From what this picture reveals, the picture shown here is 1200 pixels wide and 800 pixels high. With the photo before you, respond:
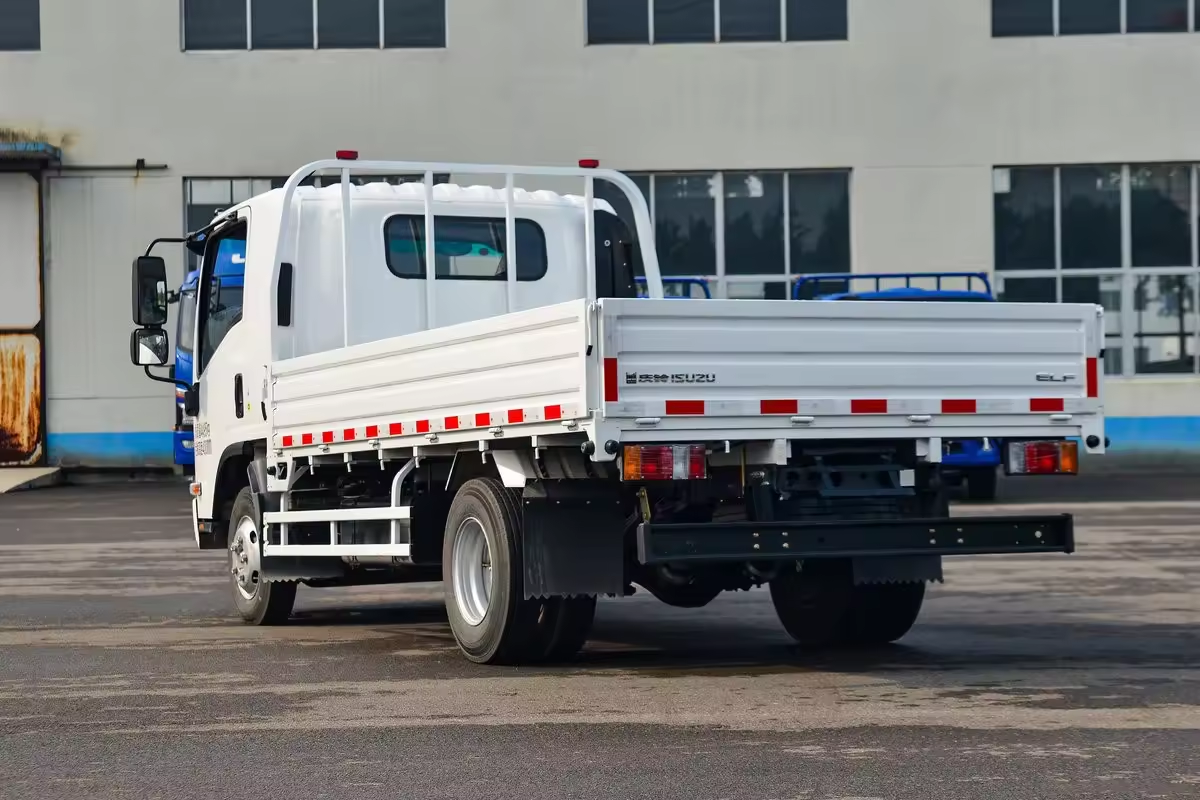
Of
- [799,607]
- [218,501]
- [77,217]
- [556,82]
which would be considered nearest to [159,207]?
[77,217]

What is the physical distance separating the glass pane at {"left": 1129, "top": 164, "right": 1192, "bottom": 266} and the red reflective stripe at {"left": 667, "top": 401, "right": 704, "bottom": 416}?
23.2 meters

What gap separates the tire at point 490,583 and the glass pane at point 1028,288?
2139cm

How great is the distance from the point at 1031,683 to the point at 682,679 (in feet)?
5.34

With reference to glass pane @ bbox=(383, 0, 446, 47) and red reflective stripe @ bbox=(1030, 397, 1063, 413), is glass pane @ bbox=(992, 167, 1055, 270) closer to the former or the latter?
glass pane @ bbox=(383, 0, 446, 47)

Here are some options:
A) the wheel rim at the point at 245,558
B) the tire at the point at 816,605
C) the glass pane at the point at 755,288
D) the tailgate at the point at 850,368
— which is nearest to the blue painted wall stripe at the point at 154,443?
the glass pane at the point at 755,288

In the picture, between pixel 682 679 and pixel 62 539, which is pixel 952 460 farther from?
pixel 62 539

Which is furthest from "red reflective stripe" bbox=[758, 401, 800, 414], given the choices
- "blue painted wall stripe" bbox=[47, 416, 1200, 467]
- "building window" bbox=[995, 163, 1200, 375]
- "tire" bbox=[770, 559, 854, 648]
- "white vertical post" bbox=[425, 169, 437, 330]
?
"blue painted wall stripe" bbox=[47, 416, 1200, 467]

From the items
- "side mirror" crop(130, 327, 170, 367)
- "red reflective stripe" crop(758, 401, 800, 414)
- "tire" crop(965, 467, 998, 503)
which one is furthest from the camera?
"tire" crop(965, 467, 998, 503)

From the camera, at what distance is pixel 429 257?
37.6 feet

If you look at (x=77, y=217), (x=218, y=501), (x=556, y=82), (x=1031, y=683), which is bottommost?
(x=1031, y=683)

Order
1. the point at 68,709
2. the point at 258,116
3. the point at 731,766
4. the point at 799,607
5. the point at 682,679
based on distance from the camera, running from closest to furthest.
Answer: the point at 731,766
the point at 68,709
the point at 682,679
the point at 799,607
the point at 258,116

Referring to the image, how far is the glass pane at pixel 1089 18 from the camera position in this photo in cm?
2962

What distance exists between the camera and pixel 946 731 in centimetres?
715

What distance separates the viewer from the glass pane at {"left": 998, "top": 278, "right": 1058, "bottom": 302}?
29453 mm
